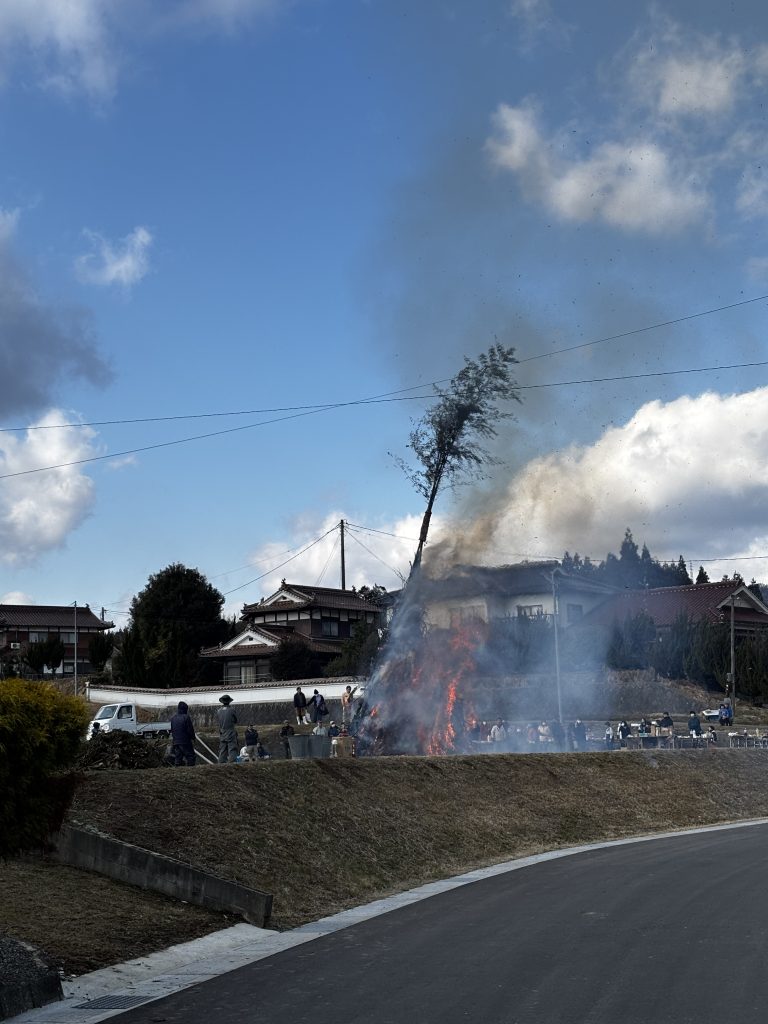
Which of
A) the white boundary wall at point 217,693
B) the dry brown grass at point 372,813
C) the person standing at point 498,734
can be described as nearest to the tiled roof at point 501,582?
the person standing at point 498,734

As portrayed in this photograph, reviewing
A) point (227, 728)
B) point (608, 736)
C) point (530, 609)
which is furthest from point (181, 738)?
point (530, 609)

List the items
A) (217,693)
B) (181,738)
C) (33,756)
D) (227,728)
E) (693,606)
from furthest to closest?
(693,606) → (217,693) → (227,728) → (181,738) → (33,756)

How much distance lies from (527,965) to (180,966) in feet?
11.3

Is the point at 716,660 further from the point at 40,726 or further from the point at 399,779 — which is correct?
the point at 40,726

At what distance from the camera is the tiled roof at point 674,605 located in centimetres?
7000

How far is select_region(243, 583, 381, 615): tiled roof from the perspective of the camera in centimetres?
7650

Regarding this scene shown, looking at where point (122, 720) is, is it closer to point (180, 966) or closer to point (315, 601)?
point (315, 601)

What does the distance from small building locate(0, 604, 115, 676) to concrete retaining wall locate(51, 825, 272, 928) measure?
77.1m

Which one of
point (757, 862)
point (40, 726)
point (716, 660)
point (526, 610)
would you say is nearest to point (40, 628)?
point (526, 610)

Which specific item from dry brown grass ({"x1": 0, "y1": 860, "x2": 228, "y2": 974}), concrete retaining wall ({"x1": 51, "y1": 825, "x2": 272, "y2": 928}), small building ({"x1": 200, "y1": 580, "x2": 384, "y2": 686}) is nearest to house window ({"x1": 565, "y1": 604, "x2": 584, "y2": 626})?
small building ({"x1": 200, "y1": 580, "x2": 384, "y2": 686})

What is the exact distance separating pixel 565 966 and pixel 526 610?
55322 mm

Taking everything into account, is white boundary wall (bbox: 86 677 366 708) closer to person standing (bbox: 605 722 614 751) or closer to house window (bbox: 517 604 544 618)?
person standing (bbox: 605 722 614 751)

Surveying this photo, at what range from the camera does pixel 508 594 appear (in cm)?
5934

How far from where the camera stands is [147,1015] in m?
8.88
